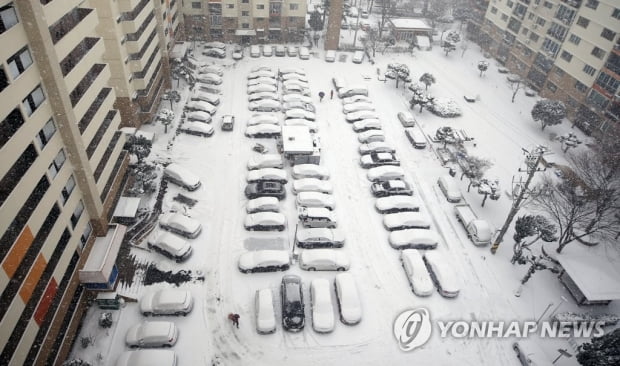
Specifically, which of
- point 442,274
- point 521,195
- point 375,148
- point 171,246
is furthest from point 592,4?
point 171,246

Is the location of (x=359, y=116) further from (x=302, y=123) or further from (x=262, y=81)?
(x=262, y=81)

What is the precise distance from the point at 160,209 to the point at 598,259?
115 ft

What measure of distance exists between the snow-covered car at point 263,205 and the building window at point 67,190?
1369 cm

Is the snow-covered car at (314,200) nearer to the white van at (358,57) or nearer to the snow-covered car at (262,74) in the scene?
the snow-covered car at (262,74)

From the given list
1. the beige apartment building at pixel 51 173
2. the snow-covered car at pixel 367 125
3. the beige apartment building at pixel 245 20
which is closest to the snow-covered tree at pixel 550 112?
the snow-covered car at pixel 367 125

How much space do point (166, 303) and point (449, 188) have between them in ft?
A: 86.6

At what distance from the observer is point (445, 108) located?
169 ft

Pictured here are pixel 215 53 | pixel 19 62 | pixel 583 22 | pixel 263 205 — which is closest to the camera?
pixel 19 62

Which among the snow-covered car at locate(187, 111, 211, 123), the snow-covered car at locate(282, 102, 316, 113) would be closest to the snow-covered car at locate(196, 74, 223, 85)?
the snow-covered car at locate(187, 111, 211, 123)

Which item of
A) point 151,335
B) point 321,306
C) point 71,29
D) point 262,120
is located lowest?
point 151,335

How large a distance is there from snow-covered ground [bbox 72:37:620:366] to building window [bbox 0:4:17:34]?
58.1 ft

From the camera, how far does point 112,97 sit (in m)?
30.4

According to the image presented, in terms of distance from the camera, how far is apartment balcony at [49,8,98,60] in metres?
22.9

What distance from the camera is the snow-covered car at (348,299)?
90.0ft
